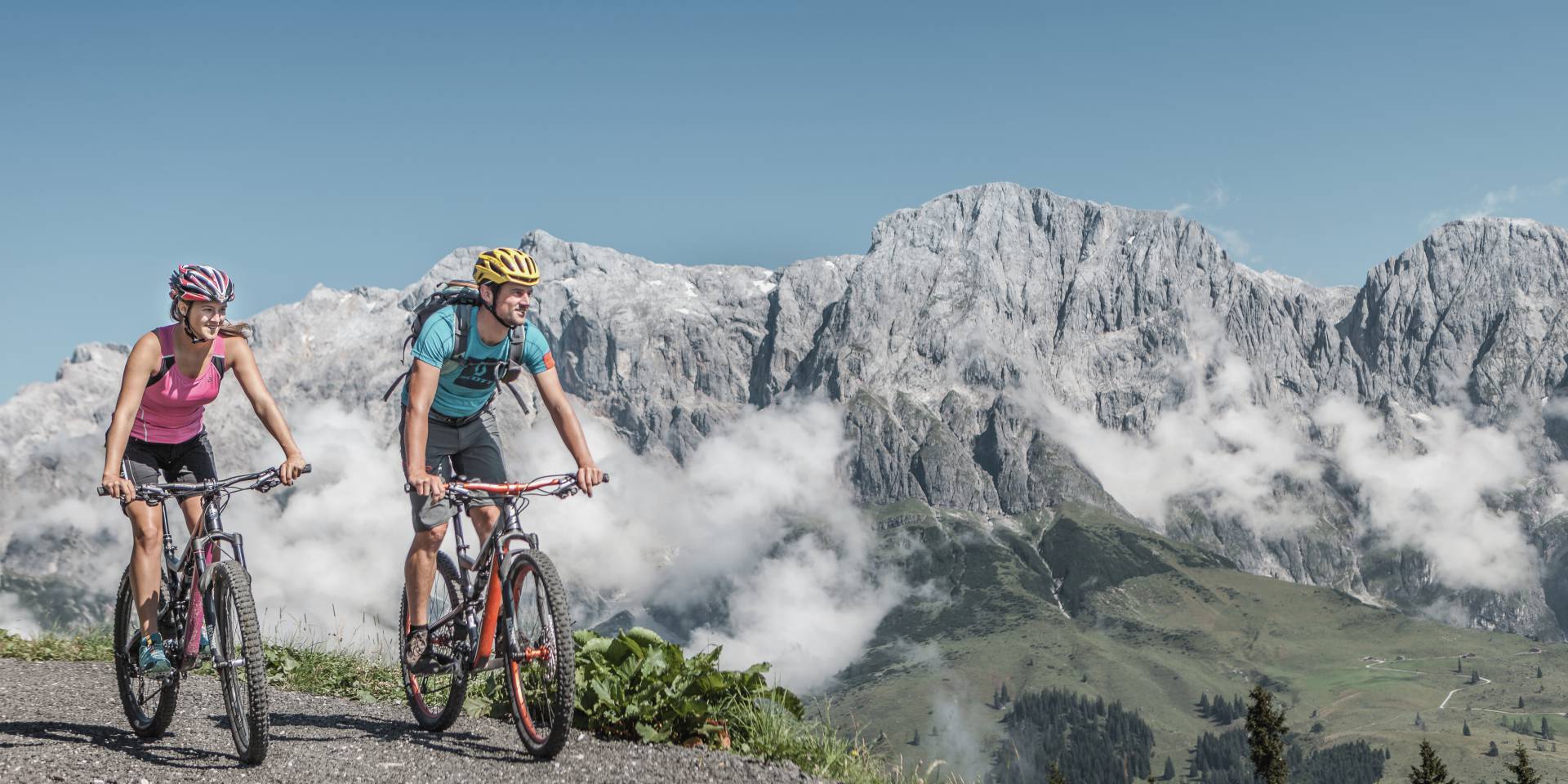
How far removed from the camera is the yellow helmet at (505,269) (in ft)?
31.1

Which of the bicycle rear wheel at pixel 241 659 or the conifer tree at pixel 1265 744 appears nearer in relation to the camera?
the bicycle rear wheel at pixel 241 659

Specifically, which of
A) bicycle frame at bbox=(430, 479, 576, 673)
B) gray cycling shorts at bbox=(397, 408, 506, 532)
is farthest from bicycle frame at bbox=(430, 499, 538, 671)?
gray cycling shorts at bbox=(397, 408, 506, 532)

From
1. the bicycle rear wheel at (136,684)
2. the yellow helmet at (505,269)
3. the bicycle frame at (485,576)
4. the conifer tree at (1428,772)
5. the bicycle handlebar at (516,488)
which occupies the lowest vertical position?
the conifer tree at (1428,772)

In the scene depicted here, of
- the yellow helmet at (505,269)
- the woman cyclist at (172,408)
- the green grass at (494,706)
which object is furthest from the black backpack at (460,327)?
the green grass at (494,706)

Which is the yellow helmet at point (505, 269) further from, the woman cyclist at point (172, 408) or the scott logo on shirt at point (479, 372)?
the woman cyclist at point (172, 408)

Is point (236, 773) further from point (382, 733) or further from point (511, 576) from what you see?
point (511, 576)

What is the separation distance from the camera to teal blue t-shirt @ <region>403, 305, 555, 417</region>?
958cm

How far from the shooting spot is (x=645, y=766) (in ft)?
29.0

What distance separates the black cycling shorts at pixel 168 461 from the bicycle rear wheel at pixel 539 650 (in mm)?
3204

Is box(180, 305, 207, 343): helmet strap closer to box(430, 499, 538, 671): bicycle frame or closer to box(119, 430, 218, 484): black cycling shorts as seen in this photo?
box(119, 430, 218, 484): black cycling shorts

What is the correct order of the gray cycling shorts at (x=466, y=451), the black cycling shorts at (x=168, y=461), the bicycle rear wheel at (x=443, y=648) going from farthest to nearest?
1. the gray cycling shorts at (x=466, y=451)
2. the black cycling shorts at (x=168, y=461)
3. the bicycle rear wheel at (x=443, y=648)

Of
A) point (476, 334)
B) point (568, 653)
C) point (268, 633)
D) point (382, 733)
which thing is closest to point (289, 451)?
point (476, 334)

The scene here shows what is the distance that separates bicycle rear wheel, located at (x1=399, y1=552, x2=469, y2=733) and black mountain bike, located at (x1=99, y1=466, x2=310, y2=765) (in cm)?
151

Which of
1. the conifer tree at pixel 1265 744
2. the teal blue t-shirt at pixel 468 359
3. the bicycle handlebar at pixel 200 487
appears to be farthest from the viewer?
the conifer tree at pixel 1265 744
